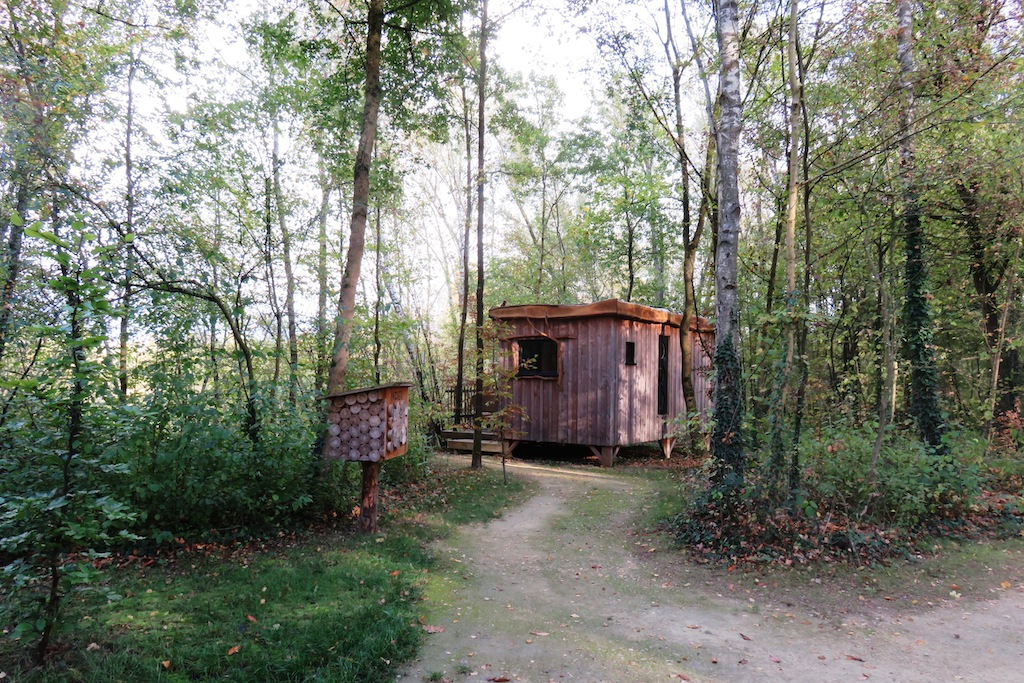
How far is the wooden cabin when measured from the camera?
10.8 m

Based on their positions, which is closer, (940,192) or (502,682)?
(502,682)

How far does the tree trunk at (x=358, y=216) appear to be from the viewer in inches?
259

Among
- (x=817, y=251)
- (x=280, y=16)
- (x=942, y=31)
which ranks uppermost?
(x=280, y=16)

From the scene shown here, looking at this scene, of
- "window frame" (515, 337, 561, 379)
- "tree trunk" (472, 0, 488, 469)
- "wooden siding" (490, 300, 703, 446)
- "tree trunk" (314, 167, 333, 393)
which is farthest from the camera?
"window frame" (515, 337, 561, 379)

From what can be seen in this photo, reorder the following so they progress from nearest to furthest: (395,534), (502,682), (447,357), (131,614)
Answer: (502,682) < (131,614) < (395,534) < (447,357)

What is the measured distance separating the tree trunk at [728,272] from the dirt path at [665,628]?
1.34 m

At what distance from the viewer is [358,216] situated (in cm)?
675

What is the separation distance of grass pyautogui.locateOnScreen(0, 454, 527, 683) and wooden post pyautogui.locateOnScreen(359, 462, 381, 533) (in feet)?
0.73

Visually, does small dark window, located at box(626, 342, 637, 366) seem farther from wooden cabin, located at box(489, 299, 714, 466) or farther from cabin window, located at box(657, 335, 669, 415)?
cabin window, located at box(657, 335, 669, 415)

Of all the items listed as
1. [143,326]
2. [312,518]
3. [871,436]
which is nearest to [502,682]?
[312,518]

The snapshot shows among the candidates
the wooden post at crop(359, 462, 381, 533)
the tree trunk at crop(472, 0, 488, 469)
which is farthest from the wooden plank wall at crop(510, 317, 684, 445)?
the wooden post at crop(359, 462, 381, 533)

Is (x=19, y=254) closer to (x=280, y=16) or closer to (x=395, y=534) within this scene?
(x=280, y=16)

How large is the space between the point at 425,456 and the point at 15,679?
612 cm

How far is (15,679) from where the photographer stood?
8.84 ft
